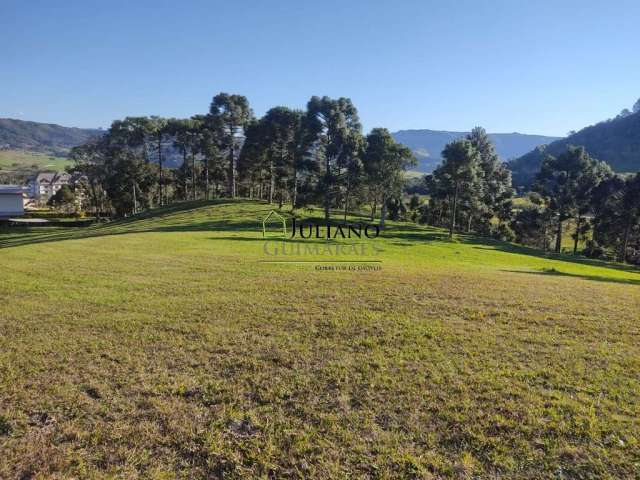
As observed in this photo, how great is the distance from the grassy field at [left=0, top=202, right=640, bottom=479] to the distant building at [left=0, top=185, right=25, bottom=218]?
6509 cm

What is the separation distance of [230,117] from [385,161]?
2342cm

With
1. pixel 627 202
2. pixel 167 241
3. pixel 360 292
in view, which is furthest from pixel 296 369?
pixel 627 202

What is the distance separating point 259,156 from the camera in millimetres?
45469

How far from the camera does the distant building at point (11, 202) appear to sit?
6078cm

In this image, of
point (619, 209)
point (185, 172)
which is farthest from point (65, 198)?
point (619, 209)

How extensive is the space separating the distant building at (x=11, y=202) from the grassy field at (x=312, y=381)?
2563 inches

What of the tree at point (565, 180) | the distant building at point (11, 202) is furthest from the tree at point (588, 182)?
the distant building at point (11, 202)

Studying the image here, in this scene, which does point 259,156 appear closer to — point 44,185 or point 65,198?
point 65,198

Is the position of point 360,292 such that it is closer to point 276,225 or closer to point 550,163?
point 276,225

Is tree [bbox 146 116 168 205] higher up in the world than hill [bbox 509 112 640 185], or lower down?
lower down

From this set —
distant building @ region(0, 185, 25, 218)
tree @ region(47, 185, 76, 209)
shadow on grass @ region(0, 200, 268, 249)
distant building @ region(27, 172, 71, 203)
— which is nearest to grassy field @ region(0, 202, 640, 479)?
shadow on grass @ region(0, 200, 268, 249)

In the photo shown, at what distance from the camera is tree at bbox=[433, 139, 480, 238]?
3572cm

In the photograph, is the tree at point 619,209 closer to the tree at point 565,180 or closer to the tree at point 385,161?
the tree at point 565,180

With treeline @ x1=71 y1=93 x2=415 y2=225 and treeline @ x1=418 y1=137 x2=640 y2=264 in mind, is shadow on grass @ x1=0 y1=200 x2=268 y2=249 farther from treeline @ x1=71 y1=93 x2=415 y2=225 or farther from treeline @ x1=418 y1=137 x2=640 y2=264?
treeline @ x1=418 y1=137 x2=640 y2=264
